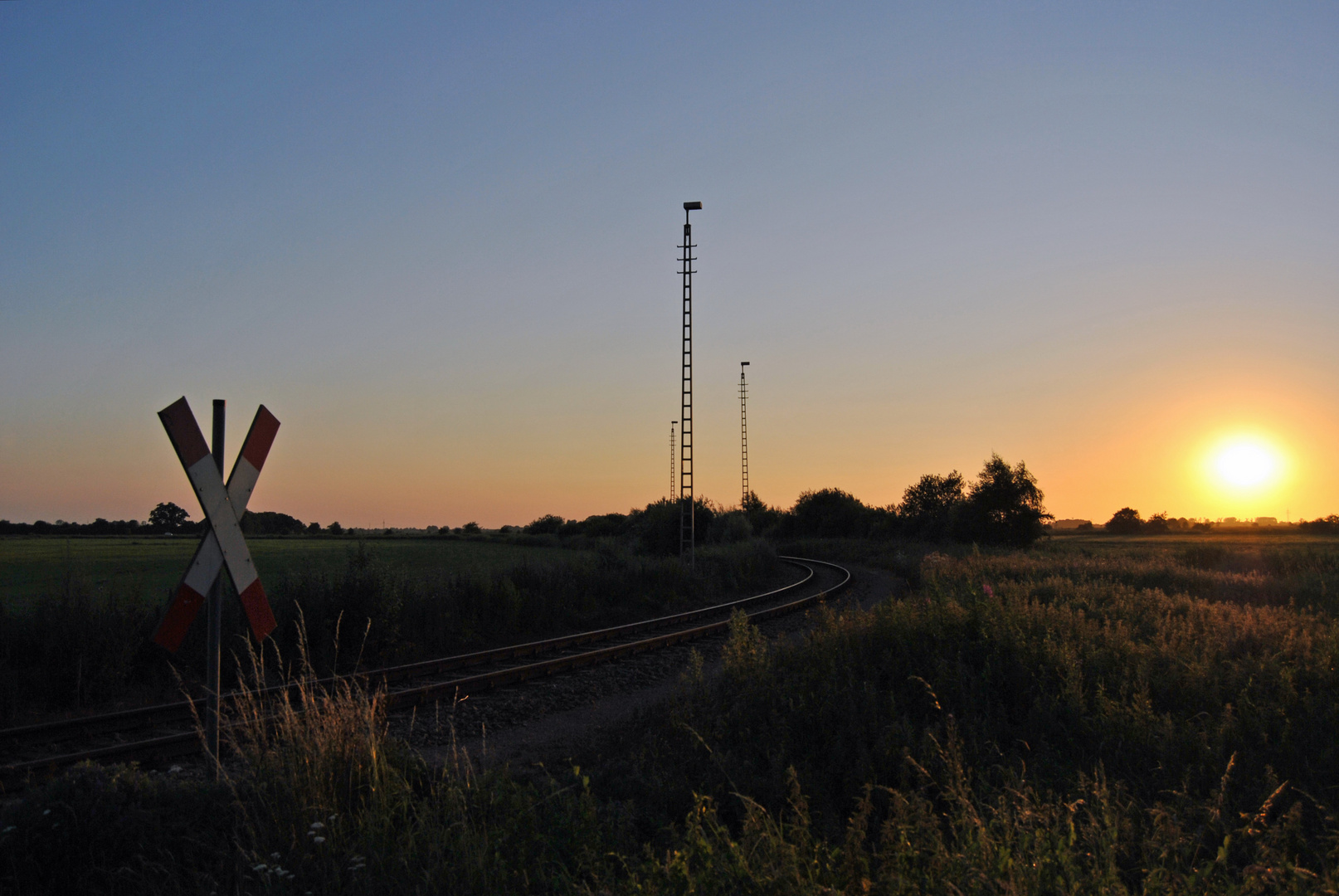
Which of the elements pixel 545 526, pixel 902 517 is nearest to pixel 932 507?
pixel 902 517

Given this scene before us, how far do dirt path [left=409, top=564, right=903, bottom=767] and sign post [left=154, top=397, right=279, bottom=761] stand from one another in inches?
72.4

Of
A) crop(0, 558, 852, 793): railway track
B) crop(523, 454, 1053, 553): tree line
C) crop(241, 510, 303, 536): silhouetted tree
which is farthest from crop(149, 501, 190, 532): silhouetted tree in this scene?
crop(0, 558, 852, 793): railway track

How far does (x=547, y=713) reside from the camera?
32.4ft

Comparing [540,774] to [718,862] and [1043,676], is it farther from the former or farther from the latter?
[1043,676]

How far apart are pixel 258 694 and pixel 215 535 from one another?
2.15m

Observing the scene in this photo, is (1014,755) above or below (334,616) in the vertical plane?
below

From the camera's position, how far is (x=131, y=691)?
422 inches

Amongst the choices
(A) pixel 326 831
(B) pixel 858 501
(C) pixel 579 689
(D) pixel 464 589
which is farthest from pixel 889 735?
(B) pixel 858 501

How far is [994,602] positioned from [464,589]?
1074cm

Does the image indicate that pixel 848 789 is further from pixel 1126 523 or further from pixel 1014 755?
pixel 1126 523

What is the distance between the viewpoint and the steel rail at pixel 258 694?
8315mm

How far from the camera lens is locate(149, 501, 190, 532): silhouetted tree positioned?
3209 inches

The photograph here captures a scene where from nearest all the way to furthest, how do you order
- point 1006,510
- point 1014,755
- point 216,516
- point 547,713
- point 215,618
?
point 216,516 < point 215,618 < point 1014,755 < point 547,713 < point 1006,510

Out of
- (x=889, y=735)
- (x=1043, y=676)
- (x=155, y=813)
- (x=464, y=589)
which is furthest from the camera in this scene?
(x=464, y=589)
